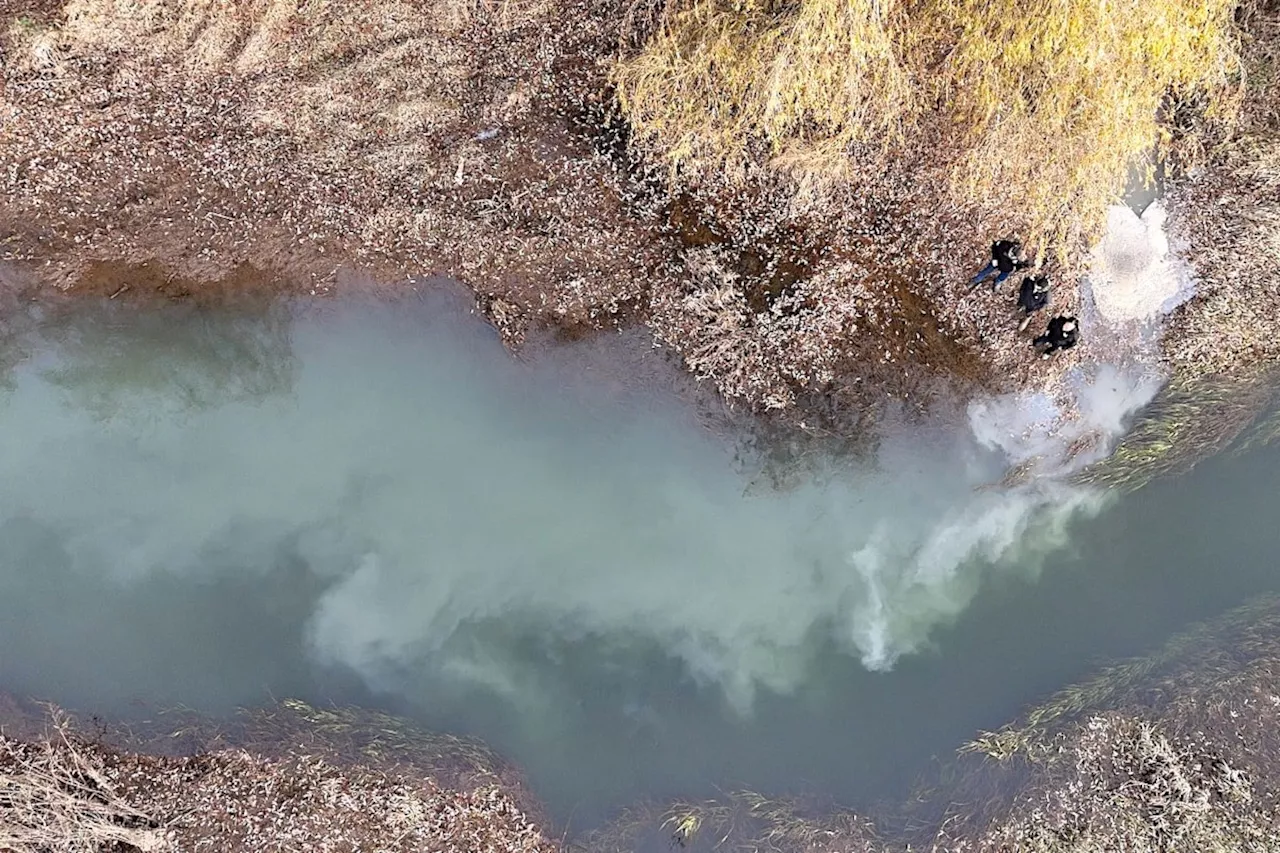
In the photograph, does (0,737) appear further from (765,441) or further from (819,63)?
(819,63)

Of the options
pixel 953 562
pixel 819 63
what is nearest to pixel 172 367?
pixel 819 63

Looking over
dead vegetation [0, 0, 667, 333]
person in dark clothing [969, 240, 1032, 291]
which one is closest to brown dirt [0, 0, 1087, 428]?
dead vegetation [0, 0, 667, 333]

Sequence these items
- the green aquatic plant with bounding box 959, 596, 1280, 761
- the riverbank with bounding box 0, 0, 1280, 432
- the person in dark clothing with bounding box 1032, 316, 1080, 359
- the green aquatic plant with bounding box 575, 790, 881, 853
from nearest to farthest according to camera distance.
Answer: the green aquatic plant with bounding box 575, 790, 881, 853 < the green aquatic plant with bounding box 959, 596, 1280, 761 < the person in dark clothing with bounding box 1032, 316, 1080, 359 < the riverbank with bounding box 0, 0, 1280, 432

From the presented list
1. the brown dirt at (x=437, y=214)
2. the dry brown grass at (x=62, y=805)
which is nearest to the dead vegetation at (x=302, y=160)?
the brown dirt at (x=437, y=214)

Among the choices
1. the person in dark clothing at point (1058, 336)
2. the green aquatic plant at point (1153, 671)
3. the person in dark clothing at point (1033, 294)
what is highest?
the person in dark clothing at point (1033, 294)

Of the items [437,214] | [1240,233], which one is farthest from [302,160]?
[1240,233]

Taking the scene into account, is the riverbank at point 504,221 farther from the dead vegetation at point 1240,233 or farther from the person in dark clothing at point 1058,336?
the person in dark clothing at point 1058,336

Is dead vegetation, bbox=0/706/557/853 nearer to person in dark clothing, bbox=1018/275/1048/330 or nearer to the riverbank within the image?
the riverbank
